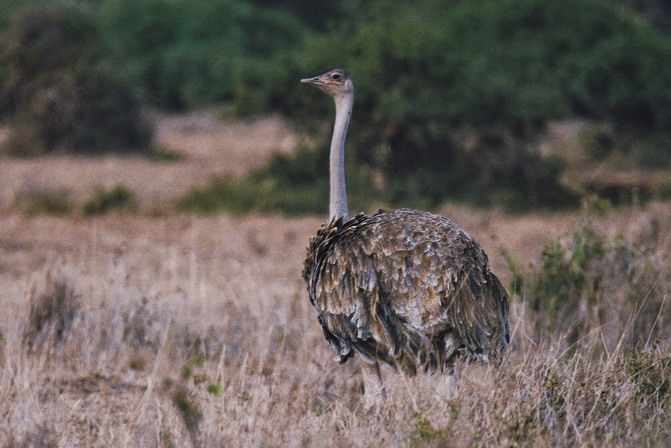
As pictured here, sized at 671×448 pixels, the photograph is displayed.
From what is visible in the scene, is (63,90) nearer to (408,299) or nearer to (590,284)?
(590,284)

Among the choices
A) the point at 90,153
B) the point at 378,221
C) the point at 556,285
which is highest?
the point at 378,221

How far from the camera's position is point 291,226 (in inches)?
504

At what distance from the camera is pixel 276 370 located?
Result: 5234mm

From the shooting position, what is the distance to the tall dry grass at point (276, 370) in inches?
161

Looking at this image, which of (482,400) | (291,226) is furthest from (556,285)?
(291,226)

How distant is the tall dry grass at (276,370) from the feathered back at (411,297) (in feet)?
0.49

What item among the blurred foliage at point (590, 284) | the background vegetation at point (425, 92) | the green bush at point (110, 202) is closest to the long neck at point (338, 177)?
the blurred foliage at point (590, 284)

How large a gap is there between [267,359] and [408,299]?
1.38 m

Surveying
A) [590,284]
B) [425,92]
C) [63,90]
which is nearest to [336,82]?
[590,284]

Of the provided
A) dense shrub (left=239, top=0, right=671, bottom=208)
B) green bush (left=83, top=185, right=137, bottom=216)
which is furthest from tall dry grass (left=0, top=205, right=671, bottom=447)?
dense shrub (left=239, top=0, right=671, bottom=208)

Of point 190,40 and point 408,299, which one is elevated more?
point 408,299

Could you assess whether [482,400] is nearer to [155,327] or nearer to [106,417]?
[106,417]

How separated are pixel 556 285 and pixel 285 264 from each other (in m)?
4.08

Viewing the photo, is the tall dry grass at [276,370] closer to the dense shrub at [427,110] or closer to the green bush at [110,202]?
the green bush at [110,202]
